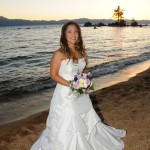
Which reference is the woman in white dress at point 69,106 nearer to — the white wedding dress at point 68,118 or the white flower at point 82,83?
the white wedding dress at point 68,118

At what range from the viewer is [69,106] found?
4844 mm

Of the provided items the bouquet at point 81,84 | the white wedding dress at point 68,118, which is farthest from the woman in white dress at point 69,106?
the bouquet at point 81,84

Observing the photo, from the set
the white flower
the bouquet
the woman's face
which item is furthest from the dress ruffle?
the woman's face

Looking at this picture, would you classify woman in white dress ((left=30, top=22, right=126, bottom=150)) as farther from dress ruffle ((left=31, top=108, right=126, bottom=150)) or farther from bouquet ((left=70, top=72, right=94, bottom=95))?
bouquet ((left=70, top=72, right=94, bottom=95))

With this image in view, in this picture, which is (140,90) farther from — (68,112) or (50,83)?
(68,112)

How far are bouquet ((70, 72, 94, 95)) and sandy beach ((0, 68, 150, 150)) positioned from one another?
2067 mm

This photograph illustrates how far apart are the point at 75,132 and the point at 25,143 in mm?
1825

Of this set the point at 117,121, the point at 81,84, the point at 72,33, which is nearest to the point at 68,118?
the point at 81,84

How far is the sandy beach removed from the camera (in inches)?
240

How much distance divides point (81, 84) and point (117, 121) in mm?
3293

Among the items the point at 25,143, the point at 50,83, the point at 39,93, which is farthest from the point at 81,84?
the point at 50,83

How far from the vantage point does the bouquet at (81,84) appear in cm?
434

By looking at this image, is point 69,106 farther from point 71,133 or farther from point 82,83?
point 82,83

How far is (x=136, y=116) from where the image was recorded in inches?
295
